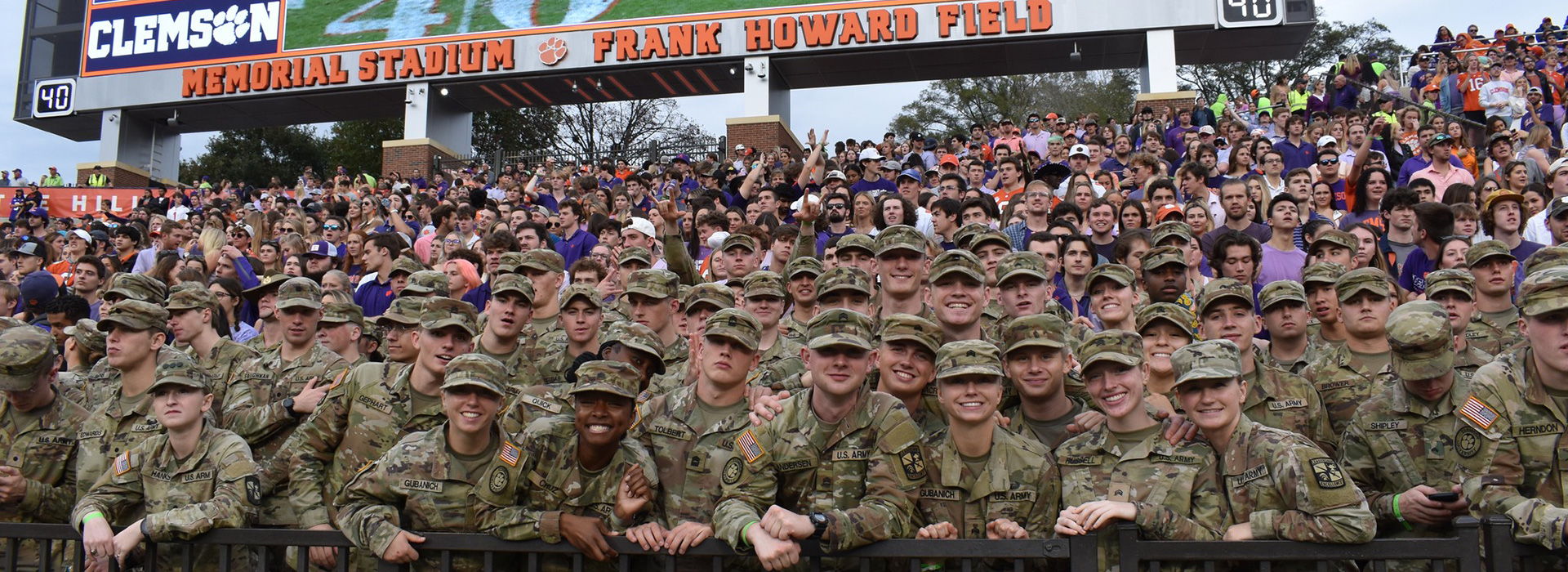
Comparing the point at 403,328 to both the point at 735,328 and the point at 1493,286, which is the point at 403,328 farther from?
the point at 1493,286

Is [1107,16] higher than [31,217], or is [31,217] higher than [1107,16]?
[1107,16]

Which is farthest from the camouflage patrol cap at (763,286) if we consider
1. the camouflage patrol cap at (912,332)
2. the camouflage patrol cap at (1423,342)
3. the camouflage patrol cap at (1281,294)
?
the camouflage patrol cap at (1423,342)

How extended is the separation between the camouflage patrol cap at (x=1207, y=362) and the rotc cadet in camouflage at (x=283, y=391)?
389cm

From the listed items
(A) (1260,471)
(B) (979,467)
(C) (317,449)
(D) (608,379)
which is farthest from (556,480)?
(A) (1260,471)

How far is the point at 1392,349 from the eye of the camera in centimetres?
445

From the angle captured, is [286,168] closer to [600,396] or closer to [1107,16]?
[1107,16]

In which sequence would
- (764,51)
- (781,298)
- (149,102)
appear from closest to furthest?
(781,298), (764,51), (149,102)

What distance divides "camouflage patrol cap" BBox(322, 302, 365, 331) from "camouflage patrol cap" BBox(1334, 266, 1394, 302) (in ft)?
17.6

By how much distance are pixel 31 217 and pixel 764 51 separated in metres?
13.6

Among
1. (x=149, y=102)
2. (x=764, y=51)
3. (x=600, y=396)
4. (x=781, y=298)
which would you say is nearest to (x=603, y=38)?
(x=764, y=51)

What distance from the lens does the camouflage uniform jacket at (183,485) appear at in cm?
454

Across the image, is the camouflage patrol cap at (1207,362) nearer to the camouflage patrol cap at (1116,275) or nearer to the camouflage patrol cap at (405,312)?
the camouflage patrol cap at (1116,275)

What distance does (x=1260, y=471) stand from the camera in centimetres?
382

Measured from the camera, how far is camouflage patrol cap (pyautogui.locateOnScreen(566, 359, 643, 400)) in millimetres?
4125
